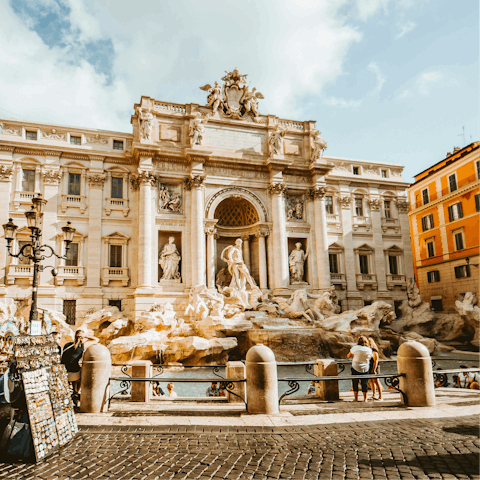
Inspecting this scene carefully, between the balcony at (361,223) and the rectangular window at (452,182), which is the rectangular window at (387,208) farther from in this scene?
the rectangular window at (452,182)

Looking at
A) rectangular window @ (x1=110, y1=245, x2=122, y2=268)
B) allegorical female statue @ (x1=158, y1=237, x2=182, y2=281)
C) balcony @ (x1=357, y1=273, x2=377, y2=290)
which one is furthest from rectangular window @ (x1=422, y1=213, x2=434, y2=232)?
rectangular window @ (x1=110, y1=245, x2=122, y2=268)

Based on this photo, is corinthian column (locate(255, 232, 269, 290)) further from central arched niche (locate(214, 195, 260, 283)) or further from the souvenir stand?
the souvenir stand

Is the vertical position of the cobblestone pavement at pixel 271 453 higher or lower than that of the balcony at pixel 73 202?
lower

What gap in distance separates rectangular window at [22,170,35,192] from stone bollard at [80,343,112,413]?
Answer: 1997 cm

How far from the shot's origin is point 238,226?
28828 mm

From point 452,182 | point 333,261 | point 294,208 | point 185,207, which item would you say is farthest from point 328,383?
point 452,182

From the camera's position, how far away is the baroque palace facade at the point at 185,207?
23984 mm

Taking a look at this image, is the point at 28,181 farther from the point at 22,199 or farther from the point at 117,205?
the point at 117,205

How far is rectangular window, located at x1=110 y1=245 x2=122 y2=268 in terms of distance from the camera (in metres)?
25.1

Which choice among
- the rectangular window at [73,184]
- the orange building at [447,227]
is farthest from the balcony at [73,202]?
the orange building at [447,227]

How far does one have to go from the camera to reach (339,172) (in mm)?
31734

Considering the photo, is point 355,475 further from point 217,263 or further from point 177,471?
point 217,263

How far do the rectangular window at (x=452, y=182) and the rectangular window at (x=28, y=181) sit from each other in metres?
31.4

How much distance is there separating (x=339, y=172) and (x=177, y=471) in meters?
29.4
